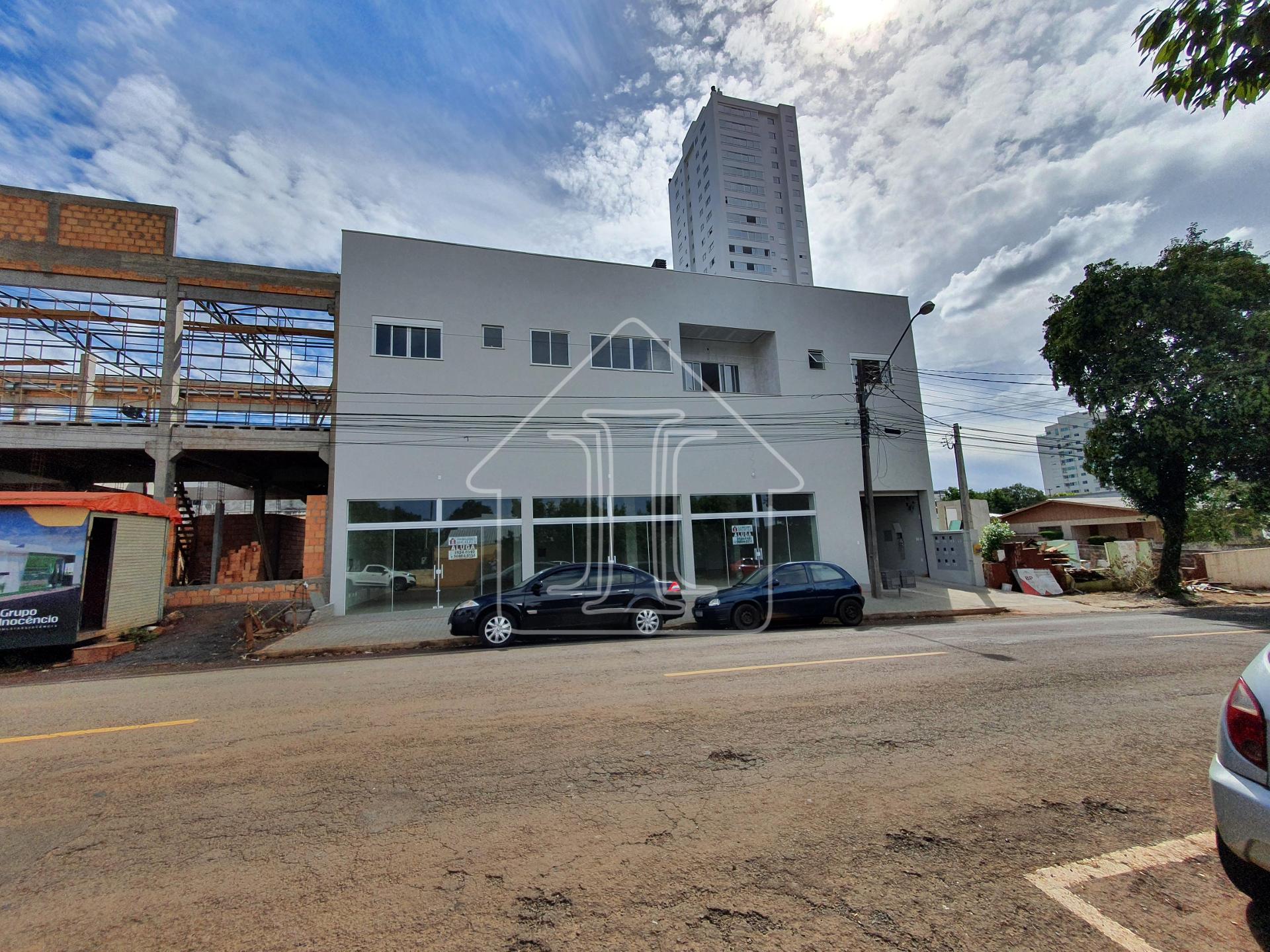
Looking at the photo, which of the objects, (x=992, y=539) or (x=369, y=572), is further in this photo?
(x=992, y=539)

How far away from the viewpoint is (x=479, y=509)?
1630cm

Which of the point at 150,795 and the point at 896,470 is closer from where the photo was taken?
the point at 150,795

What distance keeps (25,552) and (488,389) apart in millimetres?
10177

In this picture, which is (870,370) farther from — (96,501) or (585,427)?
(96,501)

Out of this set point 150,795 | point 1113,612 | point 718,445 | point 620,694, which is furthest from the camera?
point 718,445

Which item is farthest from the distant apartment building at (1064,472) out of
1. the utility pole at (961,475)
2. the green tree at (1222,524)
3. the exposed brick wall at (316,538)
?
the exposed brick wall at (316,538)

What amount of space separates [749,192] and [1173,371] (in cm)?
6170

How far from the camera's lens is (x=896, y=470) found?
69.1 ft

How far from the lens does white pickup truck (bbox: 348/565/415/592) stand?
15.3 meters

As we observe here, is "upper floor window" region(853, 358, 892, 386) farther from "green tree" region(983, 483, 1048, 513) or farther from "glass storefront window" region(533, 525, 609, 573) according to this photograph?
"green tree" region(983, 483, 1048, 513)

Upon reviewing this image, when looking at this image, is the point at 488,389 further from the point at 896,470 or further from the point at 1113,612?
the point at 1113,612

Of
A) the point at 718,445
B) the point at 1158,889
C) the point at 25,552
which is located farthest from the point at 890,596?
the point at 25,552

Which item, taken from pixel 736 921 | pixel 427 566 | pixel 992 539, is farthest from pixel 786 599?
pixel 992 539

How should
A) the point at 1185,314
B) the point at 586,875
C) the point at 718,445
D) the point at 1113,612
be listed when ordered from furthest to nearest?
the point at 718,445
the point at 1185,314
the point at 1113,612
the point at 586,875
